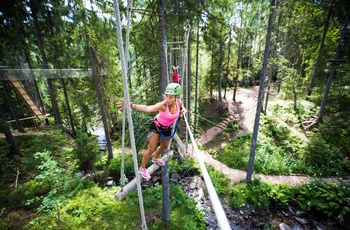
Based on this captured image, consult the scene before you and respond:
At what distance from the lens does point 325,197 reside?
24.7 feet

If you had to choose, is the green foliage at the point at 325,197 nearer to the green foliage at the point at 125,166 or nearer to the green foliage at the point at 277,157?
the green foliage at the point at 277,157

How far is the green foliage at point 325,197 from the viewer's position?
7.02m

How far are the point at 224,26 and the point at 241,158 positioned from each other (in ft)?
29.5

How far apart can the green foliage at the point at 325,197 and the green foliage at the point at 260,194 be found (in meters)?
0.56

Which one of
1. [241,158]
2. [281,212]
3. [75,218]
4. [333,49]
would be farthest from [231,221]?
[333,49]

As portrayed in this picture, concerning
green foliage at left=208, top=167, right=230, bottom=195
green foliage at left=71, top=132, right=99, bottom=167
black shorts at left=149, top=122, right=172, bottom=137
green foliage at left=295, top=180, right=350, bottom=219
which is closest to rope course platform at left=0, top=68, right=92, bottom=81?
green foliage at left=71, top=132, right=99, bottom=167

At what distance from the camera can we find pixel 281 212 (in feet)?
25.1

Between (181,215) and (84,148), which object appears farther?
(84,148)

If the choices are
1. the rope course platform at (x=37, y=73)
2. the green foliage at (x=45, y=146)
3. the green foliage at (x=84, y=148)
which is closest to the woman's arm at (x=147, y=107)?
the green foliage at (x=45, y=146)

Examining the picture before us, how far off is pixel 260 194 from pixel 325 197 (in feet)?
9.52

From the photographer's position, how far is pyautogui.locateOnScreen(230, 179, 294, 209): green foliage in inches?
307

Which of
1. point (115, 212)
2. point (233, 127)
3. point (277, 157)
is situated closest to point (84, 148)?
point (115, 212)

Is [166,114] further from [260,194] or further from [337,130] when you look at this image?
[337,130]

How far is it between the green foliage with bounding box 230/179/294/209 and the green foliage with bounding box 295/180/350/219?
56cm
